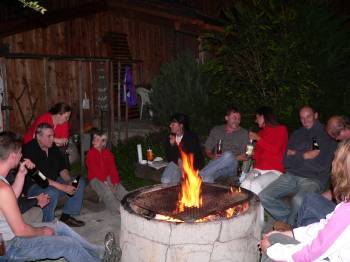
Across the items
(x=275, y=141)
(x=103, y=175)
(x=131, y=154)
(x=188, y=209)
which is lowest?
(x=131, y=154)

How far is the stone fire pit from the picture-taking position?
172 inches

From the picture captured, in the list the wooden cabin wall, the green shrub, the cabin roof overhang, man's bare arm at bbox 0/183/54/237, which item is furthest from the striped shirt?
the cabin roof overhang

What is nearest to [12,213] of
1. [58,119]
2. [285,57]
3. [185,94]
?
[58,119]

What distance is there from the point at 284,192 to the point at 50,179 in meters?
3.50

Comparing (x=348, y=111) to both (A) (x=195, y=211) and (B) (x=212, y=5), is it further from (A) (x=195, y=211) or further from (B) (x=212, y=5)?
(B) (x=212, y=5)

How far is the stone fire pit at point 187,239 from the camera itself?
4371mm

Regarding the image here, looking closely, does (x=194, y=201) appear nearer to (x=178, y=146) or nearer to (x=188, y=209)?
(x=188, y=209)

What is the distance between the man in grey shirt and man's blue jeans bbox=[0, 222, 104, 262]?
318cm

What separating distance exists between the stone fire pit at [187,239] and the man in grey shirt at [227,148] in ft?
8.64

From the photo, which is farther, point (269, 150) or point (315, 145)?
point (269, 150)

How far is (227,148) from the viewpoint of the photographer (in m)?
7.85

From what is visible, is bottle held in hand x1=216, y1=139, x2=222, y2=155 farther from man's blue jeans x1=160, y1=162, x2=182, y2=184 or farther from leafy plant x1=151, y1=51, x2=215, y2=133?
leafy plant x1=151, y1=51, x2=215, y2=133

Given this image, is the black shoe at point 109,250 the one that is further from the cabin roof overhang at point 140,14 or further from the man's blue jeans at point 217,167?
the cabin roof overhang at point 140,14

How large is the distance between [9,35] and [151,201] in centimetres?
726
